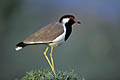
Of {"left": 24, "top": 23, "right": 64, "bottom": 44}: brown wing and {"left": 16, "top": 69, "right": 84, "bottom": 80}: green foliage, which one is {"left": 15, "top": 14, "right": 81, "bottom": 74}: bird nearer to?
{"left": 24, "top": 23, "right": 64, "bottom": 44}: brown wing

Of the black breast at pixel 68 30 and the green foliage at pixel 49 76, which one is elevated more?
the black breast at pixel 68 30

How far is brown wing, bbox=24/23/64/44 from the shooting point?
15.7ft

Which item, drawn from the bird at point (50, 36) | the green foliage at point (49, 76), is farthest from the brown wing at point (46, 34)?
the green foliage at point (49, 76)

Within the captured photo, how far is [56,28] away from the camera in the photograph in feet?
16.1

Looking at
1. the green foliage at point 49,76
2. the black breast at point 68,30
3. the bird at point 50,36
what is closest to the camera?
the green foliage at point 49,76

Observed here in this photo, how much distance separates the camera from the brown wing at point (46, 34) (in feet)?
15.7

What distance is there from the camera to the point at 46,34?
483 centimetres

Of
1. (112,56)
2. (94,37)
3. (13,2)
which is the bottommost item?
(112,56)

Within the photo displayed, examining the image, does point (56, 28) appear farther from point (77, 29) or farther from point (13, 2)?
point (13, 2)

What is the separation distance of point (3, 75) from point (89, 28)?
493 cm

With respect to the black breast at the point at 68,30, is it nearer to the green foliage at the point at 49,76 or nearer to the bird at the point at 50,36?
the bird at the point at 50,36

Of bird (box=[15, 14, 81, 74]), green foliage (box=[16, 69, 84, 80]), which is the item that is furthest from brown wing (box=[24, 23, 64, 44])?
green foliage (box=[16, 69, 84, 80])

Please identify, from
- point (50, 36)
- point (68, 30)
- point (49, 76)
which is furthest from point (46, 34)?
point (49, 76)

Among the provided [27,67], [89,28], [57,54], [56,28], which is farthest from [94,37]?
[56,28]
